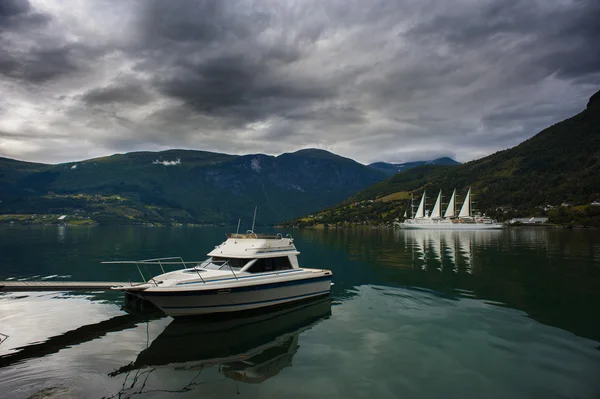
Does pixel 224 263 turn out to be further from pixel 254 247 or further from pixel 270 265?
pixel 270 265

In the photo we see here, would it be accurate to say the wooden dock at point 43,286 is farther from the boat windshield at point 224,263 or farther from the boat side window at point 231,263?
the boat side window at point 231,263

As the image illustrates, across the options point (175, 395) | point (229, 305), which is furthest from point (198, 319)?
point (175, 395)

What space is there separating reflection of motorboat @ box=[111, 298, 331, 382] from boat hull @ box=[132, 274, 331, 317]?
574 millimetres

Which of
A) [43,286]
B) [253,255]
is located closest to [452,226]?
[253,255]

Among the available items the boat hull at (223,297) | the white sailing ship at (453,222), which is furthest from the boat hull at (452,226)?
the boat hull at (223,297)

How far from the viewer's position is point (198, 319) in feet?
56.1

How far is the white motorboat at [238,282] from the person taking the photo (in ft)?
53.5

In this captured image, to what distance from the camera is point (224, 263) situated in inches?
779

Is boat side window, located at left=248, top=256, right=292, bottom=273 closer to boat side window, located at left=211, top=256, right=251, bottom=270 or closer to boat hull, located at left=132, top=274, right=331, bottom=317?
boat side window, located at left=211, top=256, right=251, bottom=270

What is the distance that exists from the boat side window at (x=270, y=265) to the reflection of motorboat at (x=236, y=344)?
2.35 metres

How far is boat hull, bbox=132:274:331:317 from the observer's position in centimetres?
1606

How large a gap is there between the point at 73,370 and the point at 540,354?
17.0 m

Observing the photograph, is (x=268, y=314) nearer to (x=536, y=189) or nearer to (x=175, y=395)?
(x=175, y=395)

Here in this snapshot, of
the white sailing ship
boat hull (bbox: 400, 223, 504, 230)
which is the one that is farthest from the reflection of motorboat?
the white sailing ship
